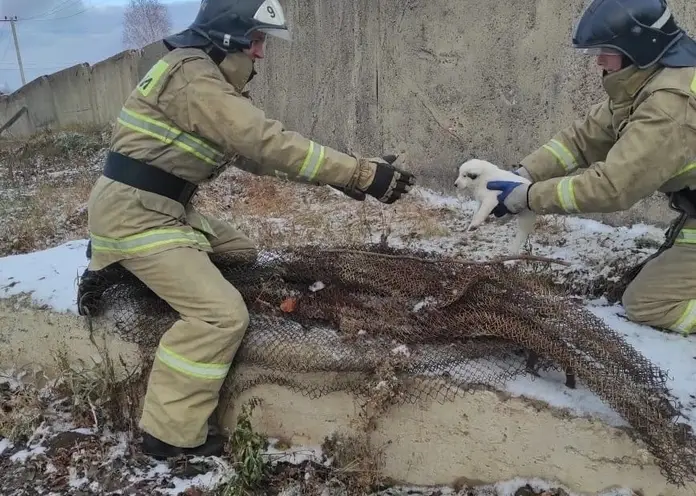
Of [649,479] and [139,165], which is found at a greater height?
[139,165]

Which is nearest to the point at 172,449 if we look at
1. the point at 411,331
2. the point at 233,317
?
the point at 233,317

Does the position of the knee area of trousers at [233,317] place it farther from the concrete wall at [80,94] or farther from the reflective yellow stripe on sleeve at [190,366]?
the concrete wall at [80,94]

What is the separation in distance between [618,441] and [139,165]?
7.92 ft

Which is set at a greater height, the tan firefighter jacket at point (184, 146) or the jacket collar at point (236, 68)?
the jacket collar at point (236, 68)

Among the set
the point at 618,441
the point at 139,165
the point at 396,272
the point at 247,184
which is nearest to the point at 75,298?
the point at 139,165

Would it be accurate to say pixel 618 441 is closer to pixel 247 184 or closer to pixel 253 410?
pixel 253 410

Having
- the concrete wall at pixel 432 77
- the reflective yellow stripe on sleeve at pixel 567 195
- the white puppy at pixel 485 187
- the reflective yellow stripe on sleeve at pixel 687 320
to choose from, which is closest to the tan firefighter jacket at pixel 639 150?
the reflective yellow stripe on sleeve at pixel 567 195

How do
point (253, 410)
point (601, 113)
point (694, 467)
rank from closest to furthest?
point (694, 467) < point (253, 410) < point (601, 113)

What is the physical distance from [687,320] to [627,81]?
115 centimetres

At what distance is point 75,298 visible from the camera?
366 centimetres

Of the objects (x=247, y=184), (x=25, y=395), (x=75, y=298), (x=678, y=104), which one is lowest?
(x=247, y=184)

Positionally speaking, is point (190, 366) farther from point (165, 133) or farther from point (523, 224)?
point (523, 224)

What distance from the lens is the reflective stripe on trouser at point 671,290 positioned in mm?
3045

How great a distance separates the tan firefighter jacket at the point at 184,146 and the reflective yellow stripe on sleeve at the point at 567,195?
88 centimetres
